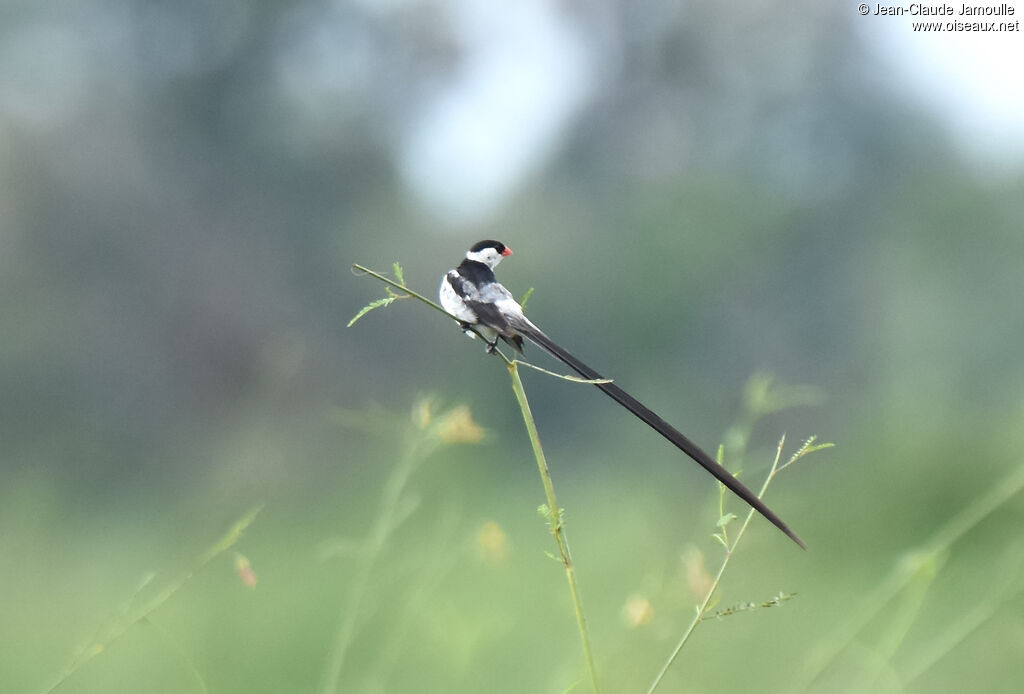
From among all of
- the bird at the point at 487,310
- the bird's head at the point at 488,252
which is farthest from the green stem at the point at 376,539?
the bird's head at the point at 488,252

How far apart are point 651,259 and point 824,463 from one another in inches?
95.6

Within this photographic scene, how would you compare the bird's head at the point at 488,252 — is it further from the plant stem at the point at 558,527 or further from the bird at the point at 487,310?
the plant stem at the point at 558,527

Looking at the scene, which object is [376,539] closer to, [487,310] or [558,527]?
[558,527]

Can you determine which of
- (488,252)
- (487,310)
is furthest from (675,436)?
(488,252)

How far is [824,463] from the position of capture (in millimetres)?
4875

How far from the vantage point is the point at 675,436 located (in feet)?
2.39

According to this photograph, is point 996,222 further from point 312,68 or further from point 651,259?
point 312,68

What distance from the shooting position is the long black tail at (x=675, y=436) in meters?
0.65

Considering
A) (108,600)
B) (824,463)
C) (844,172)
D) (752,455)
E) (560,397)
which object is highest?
(844,172)

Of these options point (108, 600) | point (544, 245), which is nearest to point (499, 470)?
point (108, 600)

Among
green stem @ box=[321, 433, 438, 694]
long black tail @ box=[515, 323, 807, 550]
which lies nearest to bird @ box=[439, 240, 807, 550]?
long black tail @ box=[515, 323, 807, 550]

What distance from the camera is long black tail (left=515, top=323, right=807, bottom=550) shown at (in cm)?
65

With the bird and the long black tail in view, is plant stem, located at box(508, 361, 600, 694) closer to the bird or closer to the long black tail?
the long black tail

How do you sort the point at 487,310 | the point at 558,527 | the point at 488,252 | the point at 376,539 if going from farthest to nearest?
1. the point at 488,252
2. the point at 487,310
3. the point at 376,539
4. the point at 558,527
